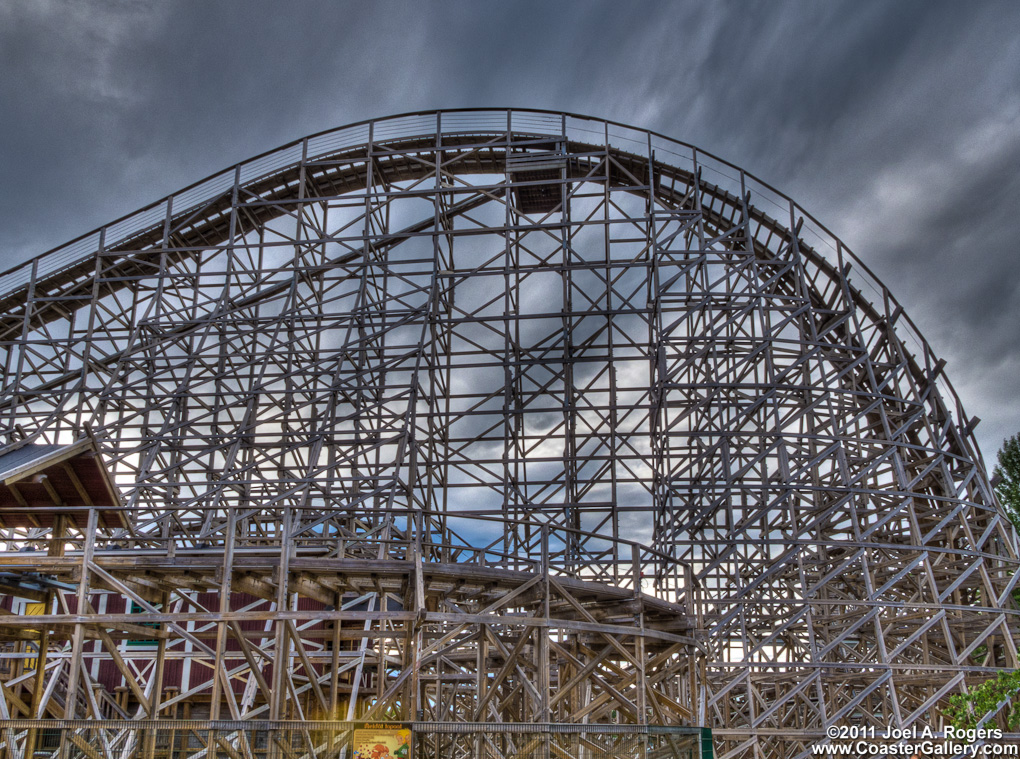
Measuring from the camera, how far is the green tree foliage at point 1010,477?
35.1m

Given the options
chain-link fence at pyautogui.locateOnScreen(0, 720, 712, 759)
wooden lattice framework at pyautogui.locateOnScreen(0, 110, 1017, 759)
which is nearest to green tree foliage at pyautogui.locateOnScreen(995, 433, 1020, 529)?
wooden lattice framework at pyautogui.locateOnScreen(0, 110, 1017, 759)

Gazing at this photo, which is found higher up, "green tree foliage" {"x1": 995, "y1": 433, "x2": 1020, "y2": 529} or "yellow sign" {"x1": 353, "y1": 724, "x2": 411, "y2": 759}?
"green tree foliage" {"x1": 995, "y1": 433, "x2": 1020, "y2": 529}

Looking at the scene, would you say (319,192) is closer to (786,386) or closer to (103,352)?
(103,352)

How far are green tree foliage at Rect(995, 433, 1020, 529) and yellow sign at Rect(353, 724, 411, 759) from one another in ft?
91.9

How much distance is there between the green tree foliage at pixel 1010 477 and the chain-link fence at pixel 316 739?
26423 mm

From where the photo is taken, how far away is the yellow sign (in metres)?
12.2

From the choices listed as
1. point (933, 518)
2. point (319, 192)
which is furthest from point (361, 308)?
point (933, 518)

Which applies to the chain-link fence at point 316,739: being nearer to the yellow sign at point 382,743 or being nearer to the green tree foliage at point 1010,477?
the yellow sign at point 382,743

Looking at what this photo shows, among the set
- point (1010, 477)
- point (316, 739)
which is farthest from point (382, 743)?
point (1010, 477)

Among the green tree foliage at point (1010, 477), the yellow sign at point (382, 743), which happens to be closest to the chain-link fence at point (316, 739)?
the yellow sign at point (382, 743)

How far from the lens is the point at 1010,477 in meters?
36.8

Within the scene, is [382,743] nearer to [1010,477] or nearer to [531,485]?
[531,485]

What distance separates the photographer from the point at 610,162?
26281 mm

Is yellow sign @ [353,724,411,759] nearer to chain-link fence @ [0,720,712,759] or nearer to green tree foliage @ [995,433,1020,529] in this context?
chain-link fence @ [0,720,712,759]
